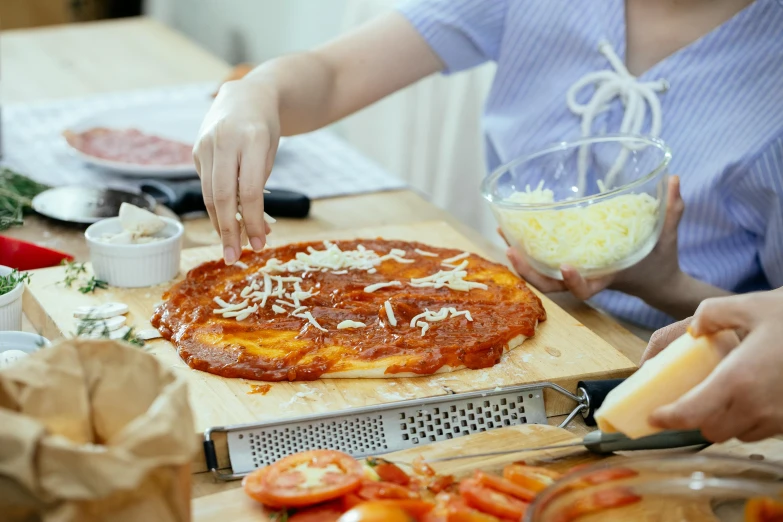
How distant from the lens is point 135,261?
1771mm

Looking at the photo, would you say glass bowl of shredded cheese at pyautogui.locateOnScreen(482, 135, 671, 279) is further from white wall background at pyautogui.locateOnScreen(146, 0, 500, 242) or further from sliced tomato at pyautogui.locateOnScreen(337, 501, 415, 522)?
white wall background at pyautogui.locateOnScreen(146, 0, 500, 242)

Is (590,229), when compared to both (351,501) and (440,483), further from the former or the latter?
(351,501)

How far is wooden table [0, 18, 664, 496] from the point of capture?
6.77ft

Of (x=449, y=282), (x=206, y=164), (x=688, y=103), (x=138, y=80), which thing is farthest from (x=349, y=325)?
(x=138, y=80)

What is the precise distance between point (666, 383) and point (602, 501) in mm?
181

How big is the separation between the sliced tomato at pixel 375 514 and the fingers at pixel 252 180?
731 mm

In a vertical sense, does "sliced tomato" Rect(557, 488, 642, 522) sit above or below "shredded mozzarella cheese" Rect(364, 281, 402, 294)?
above

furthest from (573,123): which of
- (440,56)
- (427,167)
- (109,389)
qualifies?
(427,167)

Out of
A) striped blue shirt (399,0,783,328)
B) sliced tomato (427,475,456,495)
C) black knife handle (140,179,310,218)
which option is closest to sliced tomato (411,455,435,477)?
sliced tomato (427,475,456,495)

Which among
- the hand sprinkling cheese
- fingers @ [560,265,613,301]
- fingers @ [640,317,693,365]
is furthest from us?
fingers @ [560,265,613,301]

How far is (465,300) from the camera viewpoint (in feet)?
5.64

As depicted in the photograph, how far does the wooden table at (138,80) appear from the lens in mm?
2062

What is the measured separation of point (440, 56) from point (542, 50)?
0.80 ft

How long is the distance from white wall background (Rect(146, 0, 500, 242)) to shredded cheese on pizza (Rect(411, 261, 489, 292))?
5.89ft
